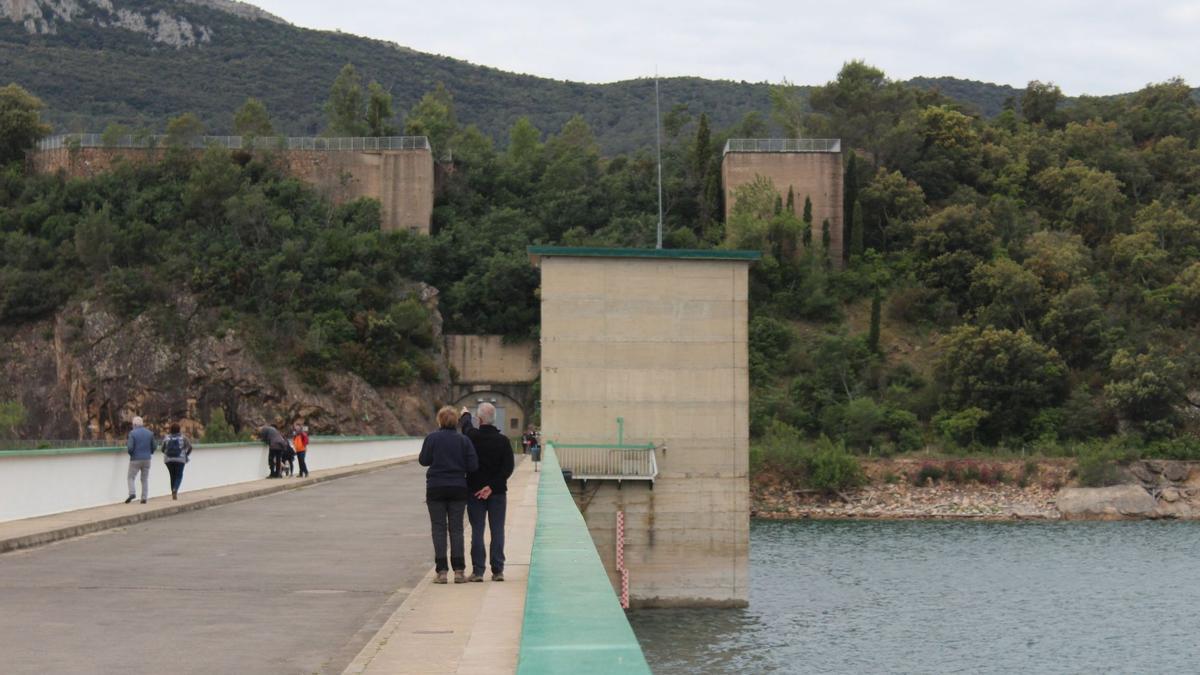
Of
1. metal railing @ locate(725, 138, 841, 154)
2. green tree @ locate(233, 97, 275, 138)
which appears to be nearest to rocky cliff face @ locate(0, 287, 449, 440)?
metal railing @ locate(725, 138, 841, 154)

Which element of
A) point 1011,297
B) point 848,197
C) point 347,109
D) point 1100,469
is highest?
point 347,109

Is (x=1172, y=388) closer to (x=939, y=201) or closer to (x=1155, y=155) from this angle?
(x=939, y=201)

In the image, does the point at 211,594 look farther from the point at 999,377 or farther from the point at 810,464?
the point at 999,377

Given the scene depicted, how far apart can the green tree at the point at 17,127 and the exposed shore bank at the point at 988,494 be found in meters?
50.5

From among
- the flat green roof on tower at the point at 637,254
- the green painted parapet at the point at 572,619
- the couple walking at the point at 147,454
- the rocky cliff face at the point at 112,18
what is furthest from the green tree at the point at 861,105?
the rocky cliff face at the point at 112,18

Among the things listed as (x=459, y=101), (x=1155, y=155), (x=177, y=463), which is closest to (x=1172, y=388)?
(x=1155, y=155)

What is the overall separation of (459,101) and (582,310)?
15546cm

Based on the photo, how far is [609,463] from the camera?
38.1 metres

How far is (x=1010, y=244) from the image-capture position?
8569cm

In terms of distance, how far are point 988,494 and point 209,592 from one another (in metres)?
61.4

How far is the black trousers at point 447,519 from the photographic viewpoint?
14.2m

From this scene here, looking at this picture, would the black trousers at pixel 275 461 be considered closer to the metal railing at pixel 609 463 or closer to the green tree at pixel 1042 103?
the metal railing at pixel 609 463

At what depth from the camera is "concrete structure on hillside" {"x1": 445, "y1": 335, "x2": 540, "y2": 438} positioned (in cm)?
8238

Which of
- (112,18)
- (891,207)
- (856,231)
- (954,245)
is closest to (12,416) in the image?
(856,231)
